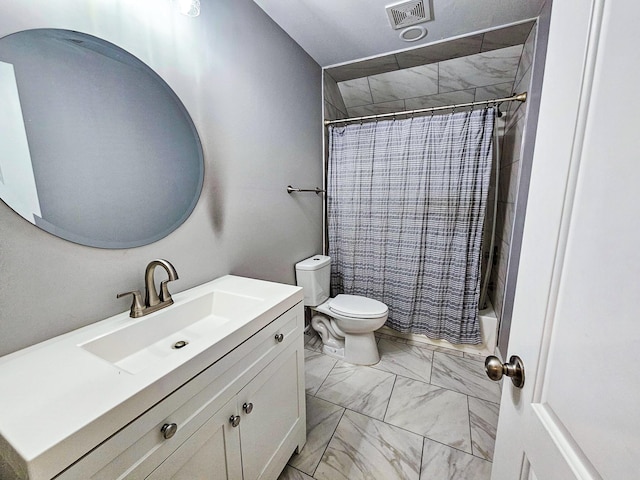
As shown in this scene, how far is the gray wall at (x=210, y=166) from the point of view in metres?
0.76

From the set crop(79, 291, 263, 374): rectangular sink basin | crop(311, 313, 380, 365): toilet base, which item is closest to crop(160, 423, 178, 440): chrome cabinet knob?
crop(79, 291, 263, 374): rectangular sink basin

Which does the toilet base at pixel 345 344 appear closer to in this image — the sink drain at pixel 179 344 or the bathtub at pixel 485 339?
the bathtub at pixel 485 339

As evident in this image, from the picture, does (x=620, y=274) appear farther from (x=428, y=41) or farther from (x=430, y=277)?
(x=428, y=41)

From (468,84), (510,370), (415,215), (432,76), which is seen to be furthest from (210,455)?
(468,84)

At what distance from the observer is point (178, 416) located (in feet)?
2.16

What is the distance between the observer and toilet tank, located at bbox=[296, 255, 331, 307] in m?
1.98

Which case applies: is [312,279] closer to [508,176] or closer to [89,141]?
[89,141]

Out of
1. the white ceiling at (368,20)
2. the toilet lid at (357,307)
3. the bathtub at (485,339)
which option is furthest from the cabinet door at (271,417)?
the white ceiling at (368,20)

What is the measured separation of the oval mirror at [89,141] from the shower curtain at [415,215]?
4.67 ft

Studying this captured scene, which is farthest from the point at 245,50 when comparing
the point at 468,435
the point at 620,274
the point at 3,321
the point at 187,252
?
the point at 468,435

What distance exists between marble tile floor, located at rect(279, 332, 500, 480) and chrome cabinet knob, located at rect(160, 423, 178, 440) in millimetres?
838

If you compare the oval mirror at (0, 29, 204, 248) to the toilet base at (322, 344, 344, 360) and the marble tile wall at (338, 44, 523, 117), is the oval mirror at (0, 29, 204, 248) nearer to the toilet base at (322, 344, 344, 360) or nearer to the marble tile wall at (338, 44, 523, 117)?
the toilet base at (322, 344, 344, 360)

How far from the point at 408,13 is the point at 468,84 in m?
0.99

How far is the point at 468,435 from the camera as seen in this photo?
4.48ft
